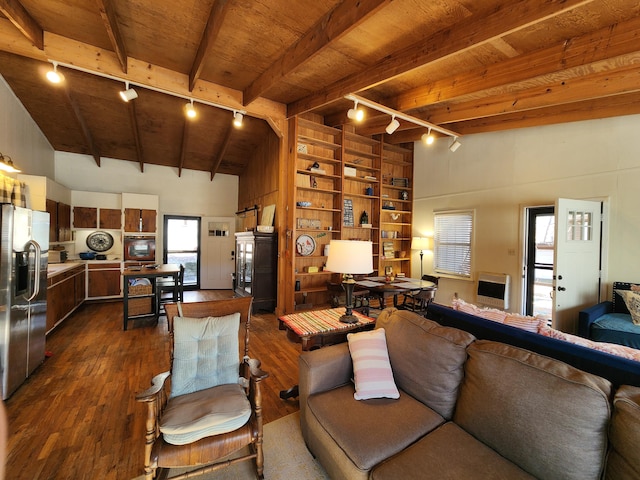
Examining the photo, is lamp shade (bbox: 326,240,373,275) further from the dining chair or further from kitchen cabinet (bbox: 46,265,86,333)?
kitchen cabinet (bbox: 46,265,86,333)

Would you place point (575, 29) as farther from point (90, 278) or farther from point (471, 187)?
point (90, 278)

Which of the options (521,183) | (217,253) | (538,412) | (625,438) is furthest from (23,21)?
(521,183)

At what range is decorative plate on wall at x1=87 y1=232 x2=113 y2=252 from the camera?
19.6ft

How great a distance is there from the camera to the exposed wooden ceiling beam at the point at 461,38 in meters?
2.12

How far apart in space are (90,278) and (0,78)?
3445 millimetres

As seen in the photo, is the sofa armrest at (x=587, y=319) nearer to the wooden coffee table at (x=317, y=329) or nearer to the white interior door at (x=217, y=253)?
→ the wooden coffee table at (x=317, y=329)

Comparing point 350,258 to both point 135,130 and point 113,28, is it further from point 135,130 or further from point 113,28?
point 135,130

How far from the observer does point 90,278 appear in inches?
216

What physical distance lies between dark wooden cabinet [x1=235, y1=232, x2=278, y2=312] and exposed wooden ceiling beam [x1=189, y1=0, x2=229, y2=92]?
2588 millimetres

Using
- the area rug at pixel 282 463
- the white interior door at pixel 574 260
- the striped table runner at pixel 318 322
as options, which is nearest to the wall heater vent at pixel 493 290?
the white interior door at pixel 574 260

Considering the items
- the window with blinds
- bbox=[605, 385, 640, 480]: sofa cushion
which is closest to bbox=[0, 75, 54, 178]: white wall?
bbox=[605, 385, 640, 480]: sofa cushion

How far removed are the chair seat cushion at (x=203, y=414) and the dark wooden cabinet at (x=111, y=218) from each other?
5.74 meters

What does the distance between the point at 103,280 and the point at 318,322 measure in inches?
216

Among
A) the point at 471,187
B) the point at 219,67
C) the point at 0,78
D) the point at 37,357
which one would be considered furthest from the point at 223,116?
the point at 471,187
